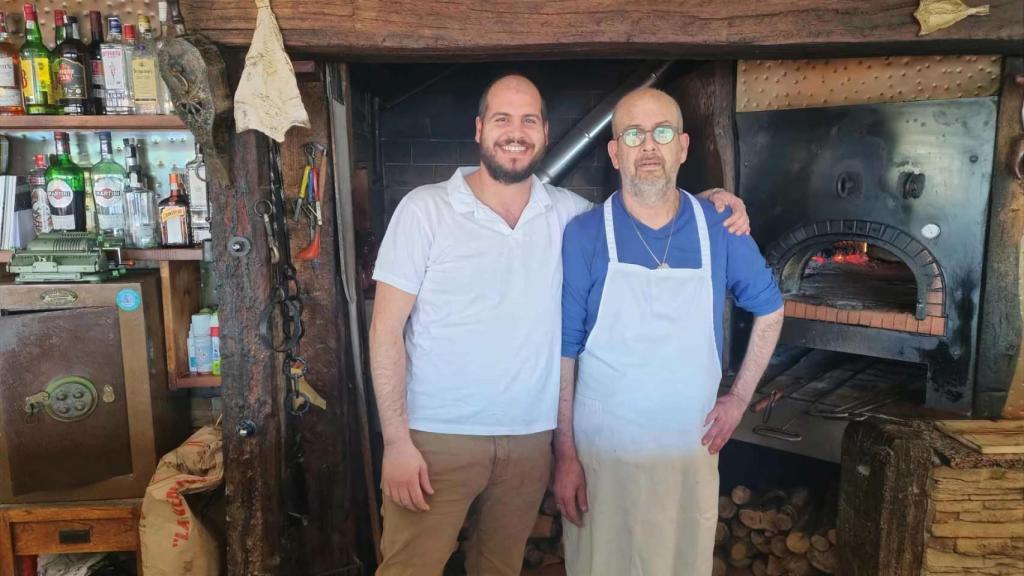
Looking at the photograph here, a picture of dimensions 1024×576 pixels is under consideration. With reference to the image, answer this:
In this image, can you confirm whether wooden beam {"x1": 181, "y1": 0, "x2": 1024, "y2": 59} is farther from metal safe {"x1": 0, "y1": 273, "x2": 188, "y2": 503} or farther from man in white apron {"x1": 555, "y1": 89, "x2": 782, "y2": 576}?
metal safe {"x1": 0, "y1": 273, "x2": 188, "y2": 503}

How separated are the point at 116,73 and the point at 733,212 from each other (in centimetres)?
232

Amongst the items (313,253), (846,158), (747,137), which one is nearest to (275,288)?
(313,253)

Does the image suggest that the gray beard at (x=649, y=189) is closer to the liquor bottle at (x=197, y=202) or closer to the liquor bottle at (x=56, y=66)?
the liquor bottle at (x=197, y=202)

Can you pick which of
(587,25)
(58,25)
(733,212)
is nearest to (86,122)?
(58,25)

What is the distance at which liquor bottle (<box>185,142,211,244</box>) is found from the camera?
2701 mm

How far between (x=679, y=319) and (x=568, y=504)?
2.15 ft

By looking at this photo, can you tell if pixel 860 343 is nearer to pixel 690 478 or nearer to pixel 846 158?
pixel 846 158

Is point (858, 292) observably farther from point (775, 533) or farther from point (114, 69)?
point (114, 69)

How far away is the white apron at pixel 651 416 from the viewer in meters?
1.97

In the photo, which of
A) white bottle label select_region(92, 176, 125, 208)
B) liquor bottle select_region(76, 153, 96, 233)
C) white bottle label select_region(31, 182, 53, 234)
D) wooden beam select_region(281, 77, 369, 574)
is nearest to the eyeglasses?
wooden beam select_region(281, 77, 369, 574)

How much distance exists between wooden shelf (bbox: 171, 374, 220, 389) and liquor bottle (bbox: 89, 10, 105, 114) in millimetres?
1094

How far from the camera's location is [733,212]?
2.06 meters

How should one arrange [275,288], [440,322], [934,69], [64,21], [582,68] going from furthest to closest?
[582,68] → [64,21] → [934,69] → [275,288] → [440,322]

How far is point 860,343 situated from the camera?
2658mm
